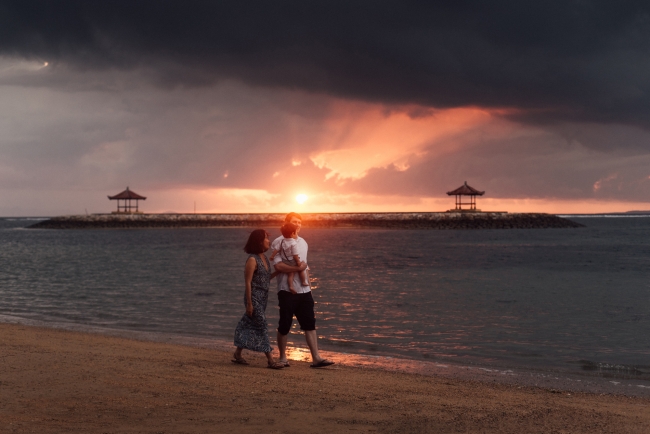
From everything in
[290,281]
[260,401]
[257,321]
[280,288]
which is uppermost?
[290,281]

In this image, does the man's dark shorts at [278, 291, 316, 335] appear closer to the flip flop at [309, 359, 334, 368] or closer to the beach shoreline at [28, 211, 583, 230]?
the flip flop at [309, 359, 334, 368]

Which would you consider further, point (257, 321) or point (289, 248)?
point (257, 321)

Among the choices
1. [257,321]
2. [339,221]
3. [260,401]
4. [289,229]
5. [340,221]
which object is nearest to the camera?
[260,401]

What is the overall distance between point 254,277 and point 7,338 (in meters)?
5.12

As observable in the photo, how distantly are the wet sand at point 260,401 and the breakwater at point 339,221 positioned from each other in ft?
337

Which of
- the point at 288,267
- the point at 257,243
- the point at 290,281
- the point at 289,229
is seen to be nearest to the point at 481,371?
the point at 290,281

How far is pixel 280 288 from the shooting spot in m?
8.30

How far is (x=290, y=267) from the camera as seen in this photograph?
8.01 metres

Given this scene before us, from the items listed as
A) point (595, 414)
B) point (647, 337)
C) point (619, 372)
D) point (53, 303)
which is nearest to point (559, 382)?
point (619, 372)

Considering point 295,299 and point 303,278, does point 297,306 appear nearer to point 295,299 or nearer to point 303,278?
Result: point 295,299

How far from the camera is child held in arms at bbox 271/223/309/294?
313 inches

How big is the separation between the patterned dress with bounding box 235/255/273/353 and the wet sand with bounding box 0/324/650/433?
0.35 metres

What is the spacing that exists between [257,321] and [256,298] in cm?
36

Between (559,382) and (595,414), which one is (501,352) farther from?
(595,414)
